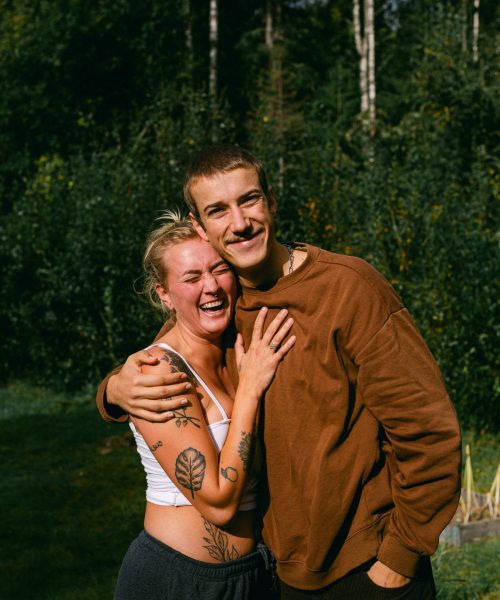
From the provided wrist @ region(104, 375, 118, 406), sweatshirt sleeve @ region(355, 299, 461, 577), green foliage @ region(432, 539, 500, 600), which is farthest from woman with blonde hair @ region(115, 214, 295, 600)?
green foliage @ region(432, 539, 500, 600)

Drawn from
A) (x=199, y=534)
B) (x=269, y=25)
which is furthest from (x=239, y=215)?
(x=269, y=25)

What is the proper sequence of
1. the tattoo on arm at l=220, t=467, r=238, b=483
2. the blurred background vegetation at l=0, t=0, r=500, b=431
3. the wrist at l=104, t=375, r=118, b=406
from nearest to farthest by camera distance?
the tattoo on arm at l=220, t=467, r=238, b=483 < the wrist at l=104, t=375, r=118, b=406 < the blurred background vegetation at l=0, t=0, r=500, b=431

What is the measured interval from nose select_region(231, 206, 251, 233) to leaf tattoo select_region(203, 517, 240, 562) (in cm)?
91

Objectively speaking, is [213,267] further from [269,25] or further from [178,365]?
[269,25]

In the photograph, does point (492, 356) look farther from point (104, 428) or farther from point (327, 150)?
point (104, 428)

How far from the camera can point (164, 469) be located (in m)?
2.33

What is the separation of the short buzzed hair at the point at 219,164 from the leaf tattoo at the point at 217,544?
97 cm

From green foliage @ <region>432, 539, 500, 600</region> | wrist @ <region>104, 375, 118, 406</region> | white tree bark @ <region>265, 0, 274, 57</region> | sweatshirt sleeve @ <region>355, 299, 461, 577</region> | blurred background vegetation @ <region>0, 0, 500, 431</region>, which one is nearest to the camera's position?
sweatshirt sleeve @ <region>355, 299, 461, 577</region>

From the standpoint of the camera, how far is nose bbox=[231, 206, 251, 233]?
227 cm

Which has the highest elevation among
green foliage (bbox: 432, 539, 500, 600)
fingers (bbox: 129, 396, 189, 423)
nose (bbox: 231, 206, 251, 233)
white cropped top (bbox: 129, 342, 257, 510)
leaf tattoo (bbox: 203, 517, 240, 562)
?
nose (bbox: 231, 206, 251, 233)

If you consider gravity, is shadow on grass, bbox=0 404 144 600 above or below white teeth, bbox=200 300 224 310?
below

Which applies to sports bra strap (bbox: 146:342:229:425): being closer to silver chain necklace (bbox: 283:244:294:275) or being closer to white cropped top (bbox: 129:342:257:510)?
white cropped top (bbox: 129:342:257:510)

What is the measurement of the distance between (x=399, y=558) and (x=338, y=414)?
1.47 feet

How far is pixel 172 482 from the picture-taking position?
2396 millimetres
